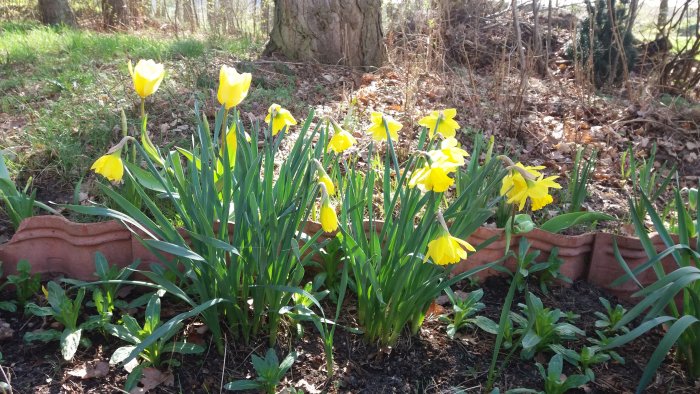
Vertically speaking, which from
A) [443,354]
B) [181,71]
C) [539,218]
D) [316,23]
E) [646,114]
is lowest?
[443,354]

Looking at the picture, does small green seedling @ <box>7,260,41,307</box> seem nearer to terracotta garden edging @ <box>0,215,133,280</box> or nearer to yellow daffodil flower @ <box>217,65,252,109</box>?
terracotta garden edging @ <box>0,215,133,280</box>

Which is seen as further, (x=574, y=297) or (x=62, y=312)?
(x=574, y=297)

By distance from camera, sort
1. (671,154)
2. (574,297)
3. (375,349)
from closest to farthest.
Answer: (375,349), (574,297), (671,154)

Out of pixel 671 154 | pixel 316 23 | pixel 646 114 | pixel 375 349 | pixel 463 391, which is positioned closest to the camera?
pixel 463 391

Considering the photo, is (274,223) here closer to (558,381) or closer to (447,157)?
(447,157)

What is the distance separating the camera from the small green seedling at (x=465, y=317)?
182 centimetres

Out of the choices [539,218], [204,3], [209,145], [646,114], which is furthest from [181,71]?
[204,3]

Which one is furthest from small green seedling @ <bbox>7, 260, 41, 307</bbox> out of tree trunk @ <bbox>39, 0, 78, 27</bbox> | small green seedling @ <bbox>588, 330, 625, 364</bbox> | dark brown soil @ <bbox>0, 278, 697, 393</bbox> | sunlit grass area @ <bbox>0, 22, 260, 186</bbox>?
tree trunk @ <bbox>39, 0, 78, 27</bbox>

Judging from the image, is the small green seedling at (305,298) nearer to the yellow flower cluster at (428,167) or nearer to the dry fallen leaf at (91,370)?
the yellow flower cluster at (428,167)

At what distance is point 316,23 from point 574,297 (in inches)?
132

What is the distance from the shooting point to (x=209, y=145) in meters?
1.68

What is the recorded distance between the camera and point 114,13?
7.78m

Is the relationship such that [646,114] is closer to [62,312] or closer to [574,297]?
[574,297]

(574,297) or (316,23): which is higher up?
(316,23)
